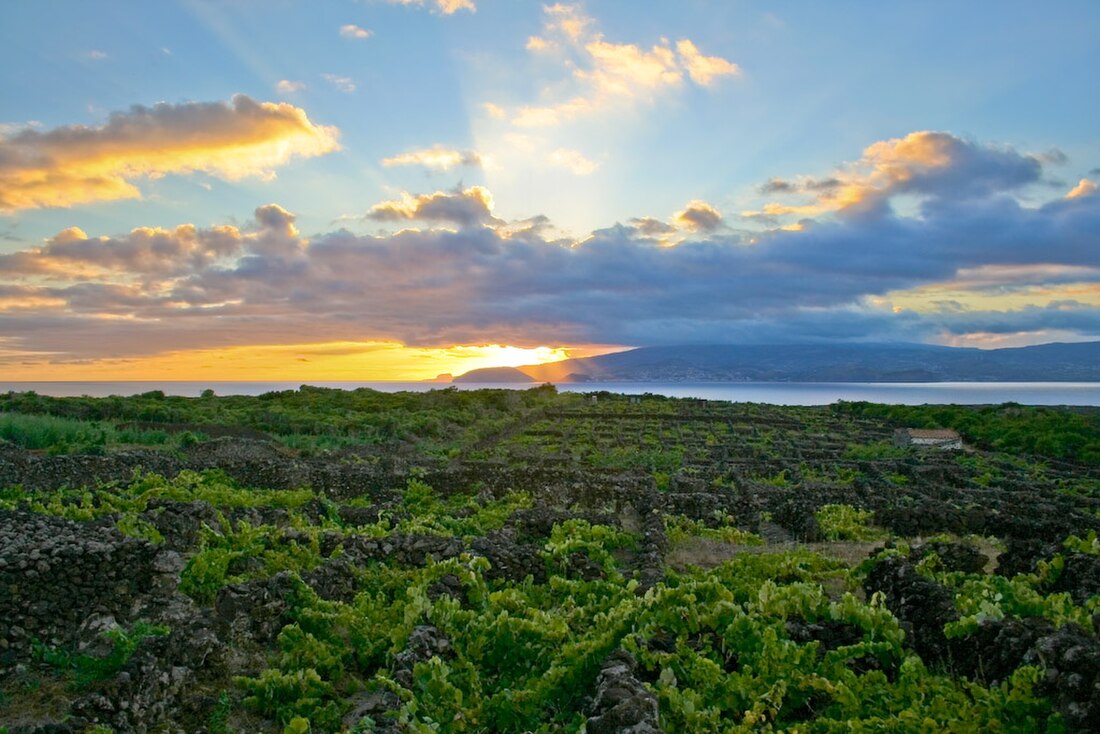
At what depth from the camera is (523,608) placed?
805 cm

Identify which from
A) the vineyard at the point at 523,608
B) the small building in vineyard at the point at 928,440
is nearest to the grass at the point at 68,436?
the vineyard at the point at 523,608

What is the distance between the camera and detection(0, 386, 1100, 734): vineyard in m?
5.37

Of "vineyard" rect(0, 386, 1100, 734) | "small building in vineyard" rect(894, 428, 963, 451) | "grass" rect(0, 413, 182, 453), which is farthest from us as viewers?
"small building in vineyard" rect(894, 428, 963, 451)

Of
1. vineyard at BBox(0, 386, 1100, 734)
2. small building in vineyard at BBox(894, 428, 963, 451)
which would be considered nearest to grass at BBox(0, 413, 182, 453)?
vineyard at BBox(0, 386, 1100, 734)

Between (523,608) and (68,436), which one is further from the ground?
(68,436)

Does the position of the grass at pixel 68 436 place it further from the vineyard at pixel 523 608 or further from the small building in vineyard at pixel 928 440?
the small building in vineyard at pixel 928 440

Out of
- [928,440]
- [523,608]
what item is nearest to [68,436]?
[523,608]

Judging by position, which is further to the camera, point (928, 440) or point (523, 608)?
point (928, 440)

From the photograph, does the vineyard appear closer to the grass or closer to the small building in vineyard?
the grass

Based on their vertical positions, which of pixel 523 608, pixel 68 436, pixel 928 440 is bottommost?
pixel 928 440

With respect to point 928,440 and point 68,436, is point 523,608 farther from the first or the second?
point 928,440

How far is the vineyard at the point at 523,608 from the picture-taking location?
17.6ft

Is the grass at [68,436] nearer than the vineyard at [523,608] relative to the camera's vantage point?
No

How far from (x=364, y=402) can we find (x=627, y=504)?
148 ft
